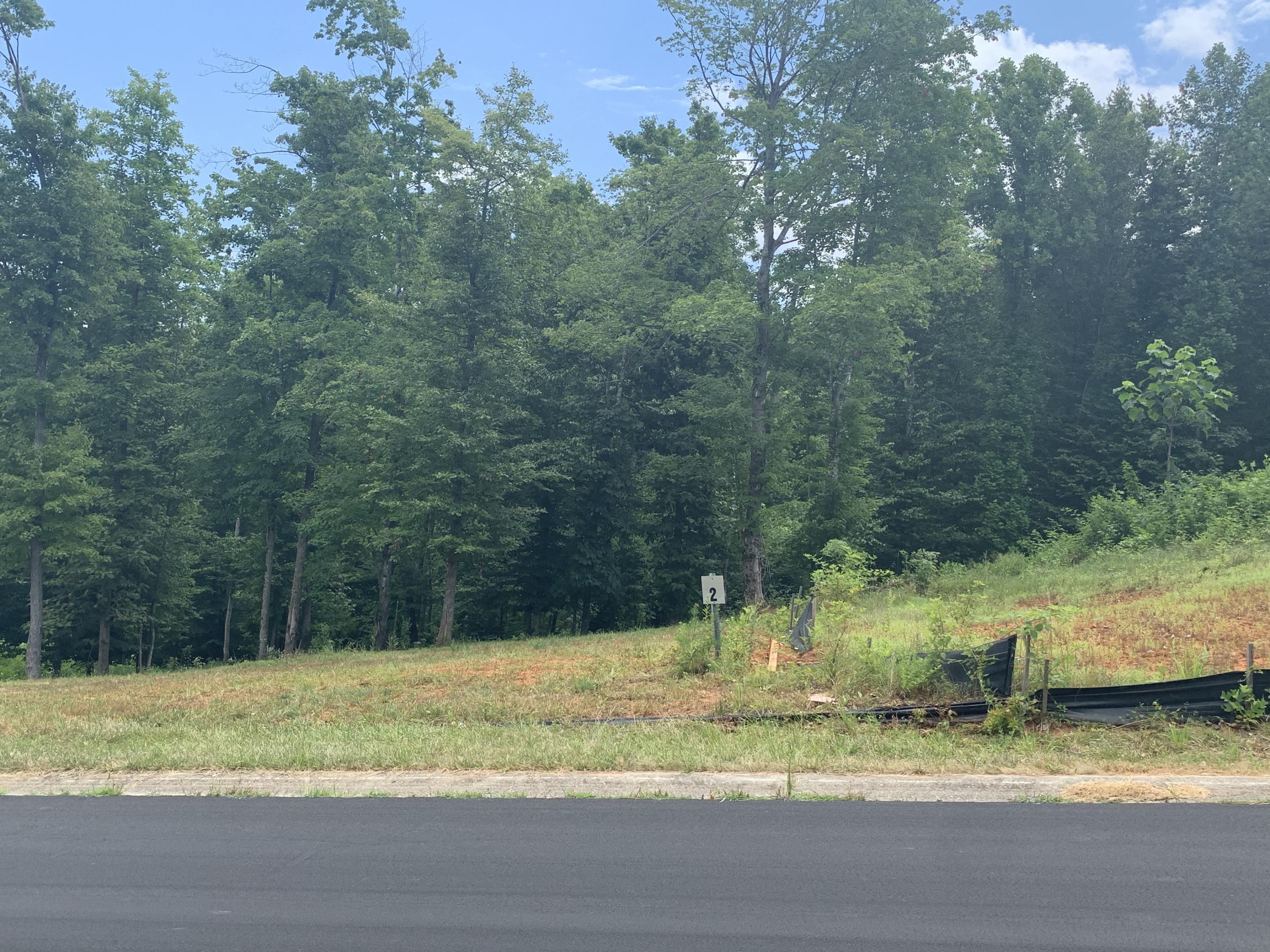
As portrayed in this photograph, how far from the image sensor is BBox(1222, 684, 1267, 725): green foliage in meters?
8.90

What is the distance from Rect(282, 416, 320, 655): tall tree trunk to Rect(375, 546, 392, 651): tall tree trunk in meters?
2.34

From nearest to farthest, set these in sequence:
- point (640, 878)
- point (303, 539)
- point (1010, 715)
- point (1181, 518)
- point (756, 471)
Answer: point (640, 878) → point (1010, 715) → point (1181, 518) → point (756, 471) → point (303, 539)

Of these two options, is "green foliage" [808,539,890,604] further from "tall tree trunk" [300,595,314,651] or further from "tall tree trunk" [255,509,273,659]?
"tall tree trunk" [300,595,314,651]

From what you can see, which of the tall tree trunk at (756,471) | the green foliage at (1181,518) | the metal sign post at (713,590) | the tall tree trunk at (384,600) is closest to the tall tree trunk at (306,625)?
the tall tree trunk at (384,600)

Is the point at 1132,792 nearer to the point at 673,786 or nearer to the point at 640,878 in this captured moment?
the point at 673,786

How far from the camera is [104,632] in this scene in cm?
3006

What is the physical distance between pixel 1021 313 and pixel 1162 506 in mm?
21583

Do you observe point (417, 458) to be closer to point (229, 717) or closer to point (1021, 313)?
point (229, 717)

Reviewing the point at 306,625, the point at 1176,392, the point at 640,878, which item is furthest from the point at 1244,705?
the point at 306,625

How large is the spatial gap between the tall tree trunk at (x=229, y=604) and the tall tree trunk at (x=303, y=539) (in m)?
9.34

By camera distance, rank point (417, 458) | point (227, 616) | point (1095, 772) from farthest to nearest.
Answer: point (227, 616) → point (417, 458) → point (1095, 772)

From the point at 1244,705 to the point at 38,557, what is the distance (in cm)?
2547

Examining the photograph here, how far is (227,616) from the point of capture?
39.7 metres

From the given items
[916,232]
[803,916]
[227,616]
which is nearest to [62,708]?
[803,916]
